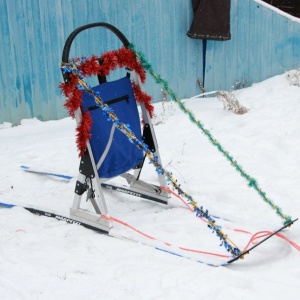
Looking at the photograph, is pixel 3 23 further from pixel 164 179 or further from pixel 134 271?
pixel 134 271

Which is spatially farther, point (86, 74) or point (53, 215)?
point (53, 215)

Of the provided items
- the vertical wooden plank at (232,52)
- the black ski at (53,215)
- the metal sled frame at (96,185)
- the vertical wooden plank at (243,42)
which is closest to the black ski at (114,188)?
the metal sled frame at (96,185)

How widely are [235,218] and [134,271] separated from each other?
0.99 meters

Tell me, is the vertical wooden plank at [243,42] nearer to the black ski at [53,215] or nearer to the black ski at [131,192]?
the black ski at [131,192]

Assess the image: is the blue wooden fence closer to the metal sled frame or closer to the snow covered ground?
the snow covered ground

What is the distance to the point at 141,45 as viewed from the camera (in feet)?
22.7

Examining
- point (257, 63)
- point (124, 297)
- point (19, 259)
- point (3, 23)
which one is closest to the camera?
point (124, 297)

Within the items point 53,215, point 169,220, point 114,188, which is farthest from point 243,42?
point 53,215

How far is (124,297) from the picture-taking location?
8.95 feet

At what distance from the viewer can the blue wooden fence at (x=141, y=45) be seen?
6172 millimetres

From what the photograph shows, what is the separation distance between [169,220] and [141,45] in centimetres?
363

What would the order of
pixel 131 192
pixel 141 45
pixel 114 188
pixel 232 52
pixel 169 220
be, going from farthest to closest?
pixel 232 52, pixel 141 45, pixel 114 188, pixel 131 192, pixel 169 220

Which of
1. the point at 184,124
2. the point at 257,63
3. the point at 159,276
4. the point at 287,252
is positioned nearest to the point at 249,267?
the point at 287,252

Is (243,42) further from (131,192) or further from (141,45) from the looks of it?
(131,192)
